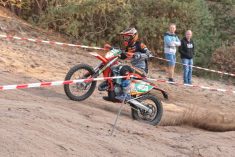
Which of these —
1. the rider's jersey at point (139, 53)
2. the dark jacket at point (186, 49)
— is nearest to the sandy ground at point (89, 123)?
the rider's jersey at point (139, 53)

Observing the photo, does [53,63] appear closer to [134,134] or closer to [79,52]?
[79,52]

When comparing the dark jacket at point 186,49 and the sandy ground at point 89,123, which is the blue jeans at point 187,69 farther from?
the sandy ground at point 89,123

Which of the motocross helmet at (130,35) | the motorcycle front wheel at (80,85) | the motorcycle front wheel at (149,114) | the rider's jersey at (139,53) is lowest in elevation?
the motorcycle front wheel at (149,114)

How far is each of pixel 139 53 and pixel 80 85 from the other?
1234mm

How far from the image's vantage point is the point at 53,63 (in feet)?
43.7

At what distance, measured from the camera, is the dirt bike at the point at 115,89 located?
8.83 metres

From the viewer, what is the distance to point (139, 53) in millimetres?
9109

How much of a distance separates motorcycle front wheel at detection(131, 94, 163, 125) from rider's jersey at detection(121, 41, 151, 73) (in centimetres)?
75

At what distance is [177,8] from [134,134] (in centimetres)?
1121

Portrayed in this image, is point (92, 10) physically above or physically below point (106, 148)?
above

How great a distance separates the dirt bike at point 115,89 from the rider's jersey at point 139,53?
0.20 meters

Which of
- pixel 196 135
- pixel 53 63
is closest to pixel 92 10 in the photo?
pixel 53 63

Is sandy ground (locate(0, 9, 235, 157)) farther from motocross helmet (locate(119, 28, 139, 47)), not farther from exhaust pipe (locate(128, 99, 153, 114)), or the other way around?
motocross helmet (locate(119, 28, 139, 47))

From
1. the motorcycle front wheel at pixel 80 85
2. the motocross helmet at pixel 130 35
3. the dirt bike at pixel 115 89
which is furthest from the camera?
the motocross helmet at pixel 130 35
